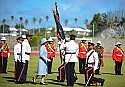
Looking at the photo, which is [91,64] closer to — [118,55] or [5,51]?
[118,55]

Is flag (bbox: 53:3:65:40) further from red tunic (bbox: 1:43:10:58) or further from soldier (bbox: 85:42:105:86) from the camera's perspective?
red tunic (bbox: 1:43:10:58)

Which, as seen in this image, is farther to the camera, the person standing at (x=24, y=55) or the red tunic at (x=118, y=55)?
the red tunic at (x=118, y=55)

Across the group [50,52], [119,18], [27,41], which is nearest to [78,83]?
[27,41]

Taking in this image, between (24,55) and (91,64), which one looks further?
(24,55)

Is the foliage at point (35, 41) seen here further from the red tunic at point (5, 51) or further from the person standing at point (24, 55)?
the person standing at point (24, 55)

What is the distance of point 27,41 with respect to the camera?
13547 millimetres

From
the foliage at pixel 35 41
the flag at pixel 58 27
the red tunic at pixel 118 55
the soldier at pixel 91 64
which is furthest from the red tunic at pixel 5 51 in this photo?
the foliage at pixel 35 41

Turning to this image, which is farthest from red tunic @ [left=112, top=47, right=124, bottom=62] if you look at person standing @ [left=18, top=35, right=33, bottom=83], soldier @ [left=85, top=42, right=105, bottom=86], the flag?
person standing @ [left=18, top=35, right=33, bottom=83]

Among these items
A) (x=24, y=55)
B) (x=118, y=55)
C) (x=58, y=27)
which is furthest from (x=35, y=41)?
(x=24, y=55)

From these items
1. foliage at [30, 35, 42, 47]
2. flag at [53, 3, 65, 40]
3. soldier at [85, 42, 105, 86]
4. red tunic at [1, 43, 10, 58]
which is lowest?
soldier at [85, 42, 105, 86]

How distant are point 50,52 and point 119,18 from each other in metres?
31.4

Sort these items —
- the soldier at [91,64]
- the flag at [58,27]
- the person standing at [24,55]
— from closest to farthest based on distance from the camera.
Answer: the soldier at [91,64] → the person standing at [24,55] → the flag at [58,27]

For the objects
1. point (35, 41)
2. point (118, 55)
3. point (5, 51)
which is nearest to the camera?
point (5, 51)

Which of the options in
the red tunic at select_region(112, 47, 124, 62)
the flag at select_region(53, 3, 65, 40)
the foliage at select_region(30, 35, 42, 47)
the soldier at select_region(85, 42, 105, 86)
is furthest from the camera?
the foliage at select_region(30, 35, 42, 47)
